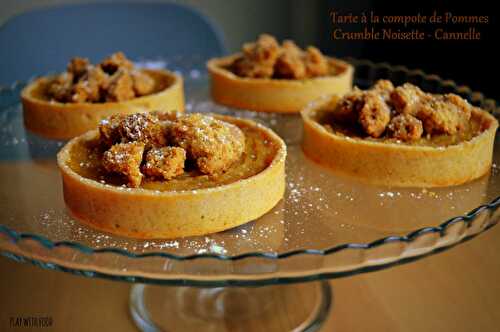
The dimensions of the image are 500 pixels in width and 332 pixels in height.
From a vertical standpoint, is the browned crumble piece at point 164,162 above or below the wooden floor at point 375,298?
above

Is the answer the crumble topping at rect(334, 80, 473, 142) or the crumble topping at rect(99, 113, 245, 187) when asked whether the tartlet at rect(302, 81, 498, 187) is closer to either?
the crumble topping at rect(334, 80, 473, 142)

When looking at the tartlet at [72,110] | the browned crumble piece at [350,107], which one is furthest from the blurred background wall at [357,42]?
the tartlet at [72,110]

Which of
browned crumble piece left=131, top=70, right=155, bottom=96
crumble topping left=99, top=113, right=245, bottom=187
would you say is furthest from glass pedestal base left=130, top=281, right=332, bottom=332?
browned crumble piece left=131, top=70, right=155, bottom=96

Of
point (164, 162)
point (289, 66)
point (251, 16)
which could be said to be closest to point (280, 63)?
point (289, 66)

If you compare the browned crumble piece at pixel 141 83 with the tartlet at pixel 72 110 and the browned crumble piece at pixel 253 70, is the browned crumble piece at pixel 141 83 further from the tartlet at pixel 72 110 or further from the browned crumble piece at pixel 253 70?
the browned crumble piece at pixel 253 70

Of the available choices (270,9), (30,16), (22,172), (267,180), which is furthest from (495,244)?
(30,16)

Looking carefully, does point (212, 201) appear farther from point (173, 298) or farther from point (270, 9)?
point (270, 9)
